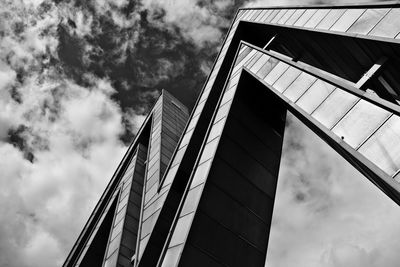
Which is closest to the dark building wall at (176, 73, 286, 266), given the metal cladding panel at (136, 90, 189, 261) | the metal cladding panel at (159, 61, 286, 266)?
the metal cladding panel at (159, 61, 286, 266)

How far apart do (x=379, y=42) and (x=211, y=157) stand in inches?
386

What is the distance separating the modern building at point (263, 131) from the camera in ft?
45.7

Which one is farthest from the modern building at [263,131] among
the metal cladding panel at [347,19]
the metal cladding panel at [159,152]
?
the metal cladding panel at [159,152]

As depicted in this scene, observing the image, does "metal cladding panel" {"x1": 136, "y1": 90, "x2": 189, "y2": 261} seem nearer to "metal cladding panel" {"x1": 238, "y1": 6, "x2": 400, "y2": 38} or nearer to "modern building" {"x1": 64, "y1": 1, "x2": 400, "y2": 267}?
"modern building" {"x1": 64, "y1": 1, "x2": 400, "y2": 267}

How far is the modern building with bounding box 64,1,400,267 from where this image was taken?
13922 mm

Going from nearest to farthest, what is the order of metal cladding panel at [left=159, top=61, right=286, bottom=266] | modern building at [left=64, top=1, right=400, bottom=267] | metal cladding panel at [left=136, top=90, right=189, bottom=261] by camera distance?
1. modern building at [left=64, top=1, right=400, bottom=267]
2. metal cladding panel at [left=159, top=61, right=286, bottom=266]
3. metal cladding panel at [left=136, top=90, right=189, bottom=261]

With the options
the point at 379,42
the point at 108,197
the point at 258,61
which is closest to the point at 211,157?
the point at 258,61

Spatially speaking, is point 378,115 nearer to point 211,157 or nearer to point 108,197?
point 211,157

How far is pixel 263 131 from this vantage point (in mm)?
24125

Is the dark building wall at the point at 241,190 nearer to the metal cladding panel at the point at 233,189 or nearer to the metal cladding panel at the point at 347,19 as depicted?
the metal cladding panel at the point at 233,189

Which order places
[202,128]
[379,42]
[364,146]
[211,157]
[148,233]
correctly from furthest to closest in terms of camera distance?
[202,128] → [148,233] → [211,157] → [379,42] → [364,146]

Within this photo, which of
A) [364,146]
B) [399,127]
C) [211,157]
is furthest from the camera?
[211,157]

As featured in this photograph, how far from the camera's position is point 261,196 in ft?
70.9

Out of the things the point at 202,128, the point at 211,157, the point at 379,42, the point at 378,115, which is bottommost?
the point at 378,115
